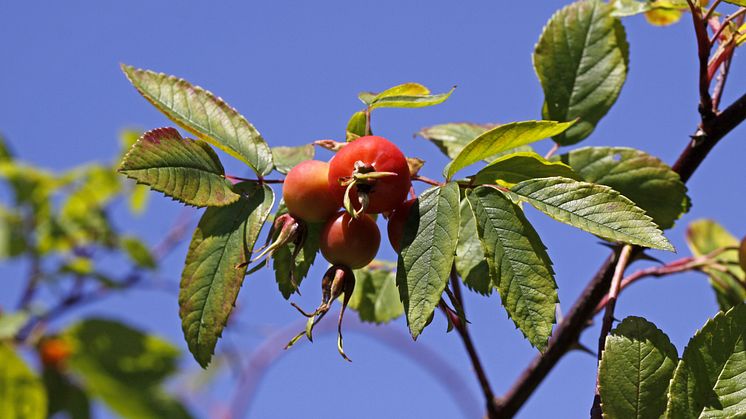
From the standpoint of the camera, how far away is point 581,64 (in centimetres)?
178

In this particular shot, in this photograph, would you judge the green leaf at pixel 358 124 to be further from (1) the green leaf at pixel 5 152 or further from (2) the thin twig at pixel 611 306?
(1) the green leaf at pixel 5 152

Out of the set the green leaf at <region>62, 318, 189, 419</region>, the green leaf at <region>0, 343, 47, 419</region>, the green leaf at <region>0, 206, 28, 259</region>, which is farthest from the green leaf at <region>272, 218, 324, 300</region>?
the green leaf at <region>0, 206, 28, 259</region>

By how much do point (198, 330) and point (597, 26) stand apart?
3.43 ft

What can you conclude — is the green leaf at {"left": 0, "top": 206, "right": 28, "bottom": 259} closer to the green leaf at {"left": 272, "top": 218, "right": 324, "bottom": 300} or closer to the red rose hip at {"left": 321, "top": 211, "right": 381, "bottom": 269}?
the green leaf at {"left": 272, "top": 218, "right": 324, "bottom": 300}

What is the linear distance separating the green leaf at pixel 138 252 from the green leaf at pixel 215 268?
9.52ft

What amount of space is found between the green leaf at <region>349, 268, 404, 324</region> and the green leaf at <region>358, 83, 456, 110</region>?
1.97 feet

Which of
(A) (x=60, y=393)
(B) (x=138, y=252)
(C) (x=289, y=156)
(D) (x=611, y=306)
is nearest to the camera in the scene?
(D) (x=611, y=306)

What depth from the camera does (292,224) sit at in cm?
130

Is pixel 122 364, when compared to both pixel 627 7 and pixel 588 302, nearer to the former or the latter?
pixel 588 302

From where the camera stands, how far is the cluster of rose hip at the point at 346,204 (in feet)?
3.99

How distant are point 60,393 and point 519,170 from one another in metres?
2.31

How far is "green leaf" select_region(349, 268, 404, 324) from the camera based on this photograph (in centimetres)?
194

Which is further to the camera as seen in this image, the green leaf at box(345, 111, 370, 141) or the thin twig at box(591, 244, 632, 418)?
the green leaf at box(345, 111, 370, 141)

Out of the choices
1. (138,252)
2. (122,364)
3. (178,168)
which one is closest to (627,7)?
(178,168)
